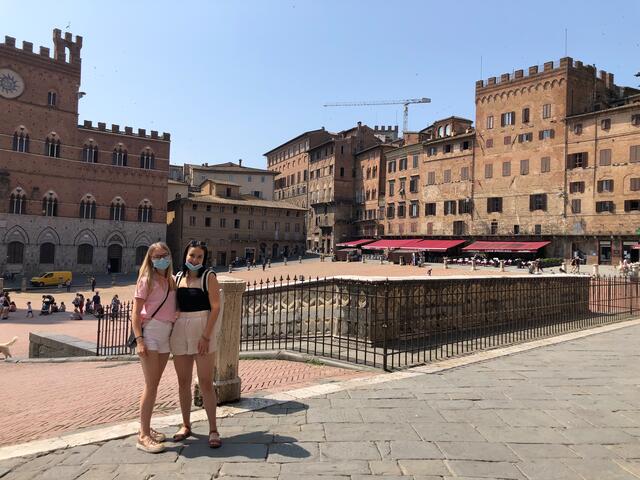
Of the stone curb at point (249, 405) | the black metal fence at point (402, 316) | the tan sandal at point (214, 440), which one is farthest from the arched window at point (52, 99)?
the tan sandal at point (214, 440)

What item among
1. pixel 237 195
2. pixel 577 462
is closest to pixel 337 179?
pixel 237 195

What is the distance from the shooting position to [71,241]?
48.1 meters

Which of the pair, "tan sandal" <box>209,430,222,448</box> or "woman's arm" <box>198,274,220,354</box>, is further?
"woman's arm" <box>198,274,220,354</box>

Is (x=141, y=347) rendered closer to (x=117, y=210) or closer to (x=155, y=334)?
(x=155, y=334)

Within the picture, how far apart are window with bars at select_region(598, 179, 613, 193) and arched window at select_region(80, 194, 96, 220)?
152 ft

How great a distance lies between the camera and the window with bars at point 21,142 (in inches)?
1784

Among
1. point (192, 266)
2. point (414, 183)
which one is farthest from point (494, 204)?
point (192, 266)

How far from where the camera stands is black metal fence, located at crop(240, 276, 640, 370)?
9352 millimetres

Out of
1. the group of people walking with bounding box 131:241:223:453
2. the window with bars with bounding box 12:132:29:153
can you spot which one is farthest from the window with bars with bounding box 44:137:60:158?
the group of people walking with bounding box 131:241:223:453

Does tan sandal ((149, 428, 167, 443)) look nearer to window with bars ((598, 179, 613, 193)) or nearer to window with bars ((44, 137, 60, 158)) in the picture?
window with bars ((598, 179, 613, 193))

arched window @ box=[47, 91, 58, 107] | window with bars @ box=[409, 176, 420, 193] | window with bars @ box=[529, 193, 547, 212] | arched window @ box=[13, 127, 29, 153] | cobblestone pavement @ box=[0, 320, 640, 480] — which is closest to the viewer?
cobblestone pavement @ box=[0, 320, 640, 480]

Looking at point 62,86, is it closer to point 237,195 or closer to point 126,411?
point 237,195

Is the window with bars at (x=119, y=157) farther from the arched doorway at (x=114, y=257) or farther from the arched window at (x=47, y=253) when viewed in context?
the arched window at (x=47, y=253)

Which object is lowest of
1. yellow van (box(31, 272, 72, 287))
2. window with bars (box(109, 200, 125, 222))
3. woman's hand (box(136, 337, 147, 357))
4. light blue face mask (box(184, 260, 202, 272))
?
yellow van (box(31, 272, 72, 287))
